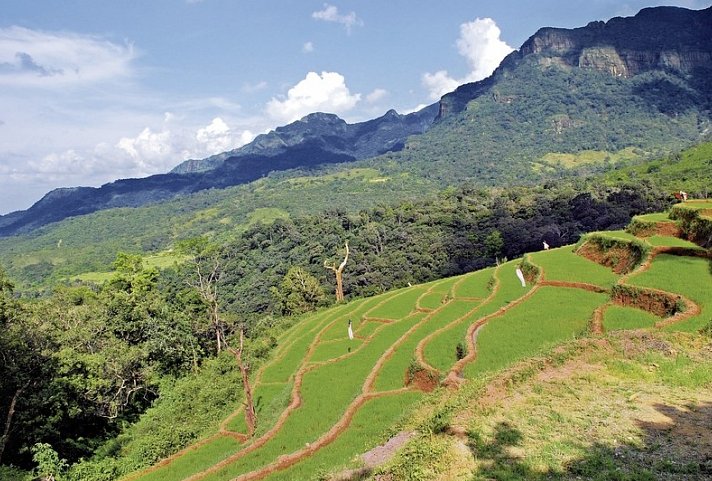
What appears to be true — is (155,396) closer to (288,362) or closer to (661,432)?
(288,362)

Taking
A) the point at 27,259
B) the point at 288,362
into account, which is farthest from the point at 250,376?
the point at 27,259

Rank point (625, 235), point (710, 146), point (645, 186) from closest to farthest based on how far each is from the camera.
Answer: point (625, 235) < point (645, 186) < point (710, 146)

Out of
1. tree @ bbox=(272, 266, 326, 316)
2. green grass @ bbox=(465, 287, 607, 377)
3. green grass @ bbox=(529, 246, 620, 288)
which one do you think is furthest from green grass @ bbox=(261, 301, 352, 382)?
tree @ bbox=(272, 266, 326, 316)

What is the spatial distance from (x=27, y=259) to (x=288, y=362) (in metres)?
160

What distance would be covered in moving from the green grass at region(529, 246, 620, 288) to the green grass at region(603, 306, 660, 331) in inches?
155

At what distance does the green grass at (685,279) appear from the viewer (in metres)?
16.2

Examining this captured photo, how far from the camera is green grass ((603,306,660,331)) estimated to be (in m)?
18.3

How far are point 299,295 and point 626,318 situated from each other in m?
45.4

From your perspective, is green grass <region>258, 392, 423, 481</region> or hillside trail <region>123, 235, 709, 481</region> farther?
hillside trail <region>123, 235, 709, 481</region>

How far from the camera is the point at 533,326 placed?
20984mm

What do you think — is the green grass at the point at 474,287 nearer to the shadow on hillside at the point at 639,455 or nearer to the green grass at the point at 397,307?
the green grass at the point at 397,307

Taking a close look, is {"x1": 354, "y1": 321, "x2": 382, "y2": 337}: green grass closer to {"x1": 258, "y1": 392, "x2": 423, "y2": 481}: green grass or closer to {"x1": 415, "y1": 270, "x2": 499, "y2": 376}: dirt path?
{"x1": 415, "y1": 270, "x2": 499, "y2": 376}: dirt path

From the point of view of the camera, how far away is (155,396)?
3550 centimetres

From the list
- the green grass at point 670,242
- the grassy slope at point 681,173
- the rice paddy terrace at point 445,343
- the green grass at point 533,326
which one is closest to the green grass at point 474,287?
the rice paddy terrace at point 445,343
